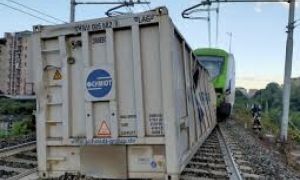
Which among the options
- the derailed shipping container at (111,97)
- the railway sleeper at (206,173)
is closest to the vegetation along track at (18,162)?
the derailed shipping container at (111,97)

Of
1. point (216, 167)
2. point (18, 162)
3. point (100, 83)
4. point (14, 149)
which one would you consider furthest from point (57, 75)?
point (14, 149)

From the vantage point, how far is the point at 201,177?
21.9 ft

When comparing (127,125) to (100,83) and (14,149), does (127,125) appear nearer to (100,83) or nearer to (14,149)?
(100,83)

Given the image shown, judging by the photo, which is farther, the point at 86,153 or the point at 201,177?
the point at 201,177

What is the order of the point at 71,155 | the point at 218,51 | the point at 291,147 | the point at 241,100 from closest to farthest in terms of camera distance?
the point at 71,155 → the point at 291,147 → the point at 218,51 → the point at 241,100

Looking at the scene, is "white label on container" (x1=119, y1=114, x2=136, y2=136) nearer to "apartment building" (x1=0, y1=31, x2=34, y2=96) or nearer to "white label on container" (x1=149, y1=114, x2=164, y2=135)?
"white label on container" (x1=149, y1=114, x2=164, y2=135)

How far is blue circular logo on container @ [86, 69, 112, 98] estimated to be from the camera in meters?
6.04

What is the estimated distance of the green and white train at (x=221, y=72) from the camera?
20.6m

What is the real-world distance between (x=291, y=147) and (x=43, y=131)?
518 inches

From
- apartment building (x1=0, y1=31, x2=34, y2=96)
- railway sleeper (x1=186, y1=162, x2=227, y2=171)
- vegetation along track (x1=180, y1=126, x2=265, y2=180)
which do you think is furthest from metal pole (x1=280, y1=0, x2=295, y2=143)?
apartment building (x1=0, y1=31, x2=34, y2=96)

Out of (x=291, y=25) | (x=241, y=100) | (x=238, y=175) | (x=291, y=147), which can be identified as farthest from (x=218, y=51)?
(x=241, y=100)

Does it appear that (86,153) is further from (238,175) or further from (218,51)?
(218,51)

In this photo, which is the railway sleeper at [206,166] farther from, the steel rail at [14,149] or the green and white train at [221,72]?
the green and white train at [221,72]

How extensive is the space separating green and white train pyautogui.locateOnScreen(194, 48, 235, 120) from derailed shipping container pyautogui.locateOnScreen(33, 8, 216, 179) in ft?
46.6
